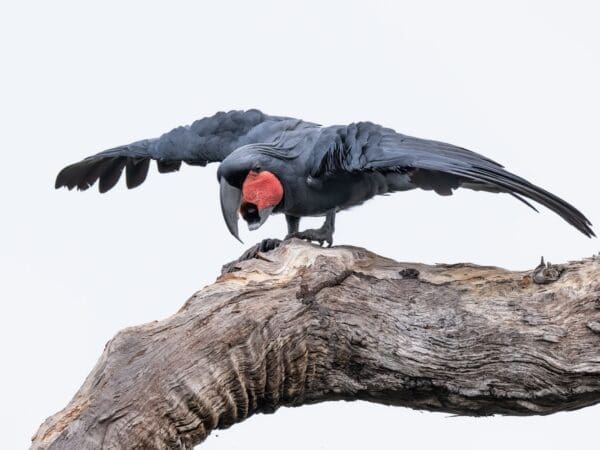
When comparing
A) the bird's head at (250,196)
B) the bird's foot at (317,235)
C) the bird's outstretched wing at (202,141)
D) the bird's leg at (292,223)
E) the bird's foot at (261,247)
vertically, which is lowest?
the bird's foot at (261,247)

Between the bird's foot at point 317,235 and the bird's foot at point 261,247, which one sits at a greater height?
the bird's foot at point 317,235

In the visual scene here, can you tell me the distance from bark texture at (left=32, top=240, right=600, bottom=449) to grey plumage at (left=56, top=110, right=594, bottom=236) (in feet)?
1.59

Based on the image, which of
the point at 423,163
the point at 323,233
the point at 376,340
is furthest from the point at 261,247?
the point at 376,340

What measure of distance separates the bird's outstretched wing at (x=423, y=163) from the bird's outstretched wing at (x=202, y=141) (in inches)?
22.0

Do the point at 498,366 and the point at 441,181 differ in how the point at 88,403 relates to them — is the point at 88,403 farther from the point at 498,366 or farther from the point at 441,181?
the point at 441,181

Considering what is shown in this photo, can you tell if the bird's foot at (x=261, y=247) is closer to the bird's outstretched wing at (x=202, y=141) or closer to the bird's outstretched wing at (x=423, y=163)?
the bird's outstretched wing at (x=423, y=163)

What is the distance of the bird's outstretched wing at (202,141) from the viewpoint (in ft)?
18.5

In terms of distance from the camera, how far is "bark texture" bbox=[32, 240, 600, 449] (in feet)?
12.5

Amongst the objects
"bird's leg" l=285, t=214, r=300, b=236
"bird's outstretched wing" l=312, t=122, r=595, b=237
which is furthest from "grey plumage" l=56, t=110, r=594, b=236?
"bird's leg" l=285, t=214, r=300, b=236

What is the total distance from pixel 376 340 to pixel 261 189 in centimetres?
129

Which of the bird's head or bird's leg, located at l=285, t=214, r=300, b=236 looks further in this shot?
bird's leg, located at l=285, t=214, r=300, b=236

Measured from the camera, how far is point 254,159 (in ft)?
16.7

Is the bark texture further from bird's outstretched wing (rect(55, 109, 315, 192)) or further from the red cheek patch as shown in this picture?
bird's outstretched wing (rect(55, 109, 315, 192))

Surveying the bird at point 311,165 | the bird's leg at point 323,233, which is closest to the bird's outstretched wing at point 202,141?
the bird at point 311,165
